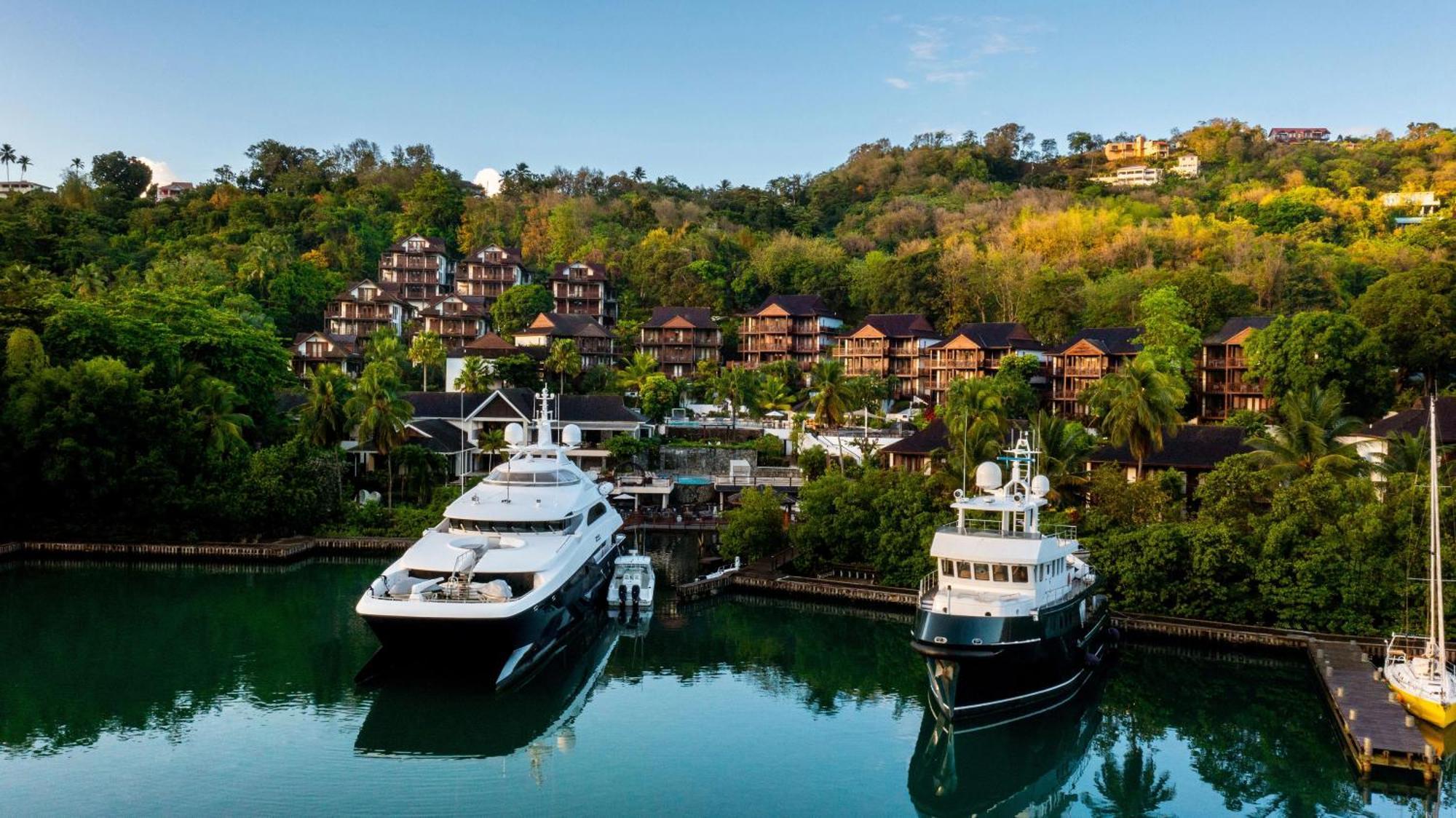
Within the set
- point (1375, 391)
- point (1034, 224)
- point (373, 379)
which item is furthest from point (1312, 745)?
point (1034, 224)

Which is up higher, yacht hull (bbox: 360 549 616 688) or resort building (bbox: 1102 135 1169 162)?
resort building (bbox: 1102 135 1169 162)

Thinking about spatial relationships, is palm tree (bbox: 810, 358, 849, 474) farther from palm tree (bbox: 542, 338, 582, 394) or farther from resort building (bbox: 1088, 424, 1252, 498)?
palm tree (bbox: 542, 338, 582, 394)

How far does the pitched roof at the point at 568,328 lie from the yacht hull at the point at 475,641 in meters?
45.3

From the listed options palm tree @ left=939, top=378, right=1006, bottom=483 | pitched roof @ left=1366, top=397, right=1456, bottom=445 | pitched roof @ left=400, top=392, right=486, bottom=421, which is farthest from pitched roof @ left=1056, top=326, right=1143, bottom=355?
pitched roof @ left=400, top=392, right=486, bottom=421

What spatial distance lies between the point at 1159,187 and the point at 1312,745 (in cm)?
9271

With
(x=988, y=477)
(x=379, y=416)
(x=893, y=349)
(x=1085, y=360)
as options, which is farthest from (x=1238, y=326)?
(x=379, y=416)

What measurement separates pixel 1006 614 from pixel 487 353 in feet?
174

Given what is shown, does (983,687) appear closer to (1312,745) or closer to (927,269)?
(1312,745)

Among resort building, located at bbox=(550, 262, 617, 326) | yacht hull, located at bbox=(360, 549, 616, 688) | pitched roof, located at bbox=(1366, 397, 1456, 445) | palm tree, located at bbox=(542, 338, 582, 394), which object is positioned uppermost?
resort building, located at bbox=(550, 262, 617, 326)

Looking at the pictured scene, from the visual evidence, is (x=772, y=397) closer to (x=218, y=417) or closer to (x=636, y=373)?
(x=636, y=373)

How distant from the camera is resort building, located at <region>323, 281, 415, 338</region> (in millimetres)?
83188

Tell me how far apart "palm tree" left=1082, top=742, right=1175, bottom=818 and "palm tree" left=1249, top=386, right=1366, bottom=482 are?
51.3 ft

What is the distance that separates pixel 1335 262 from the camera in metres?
76.2

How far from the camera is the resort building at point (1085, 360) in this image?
64188mm
